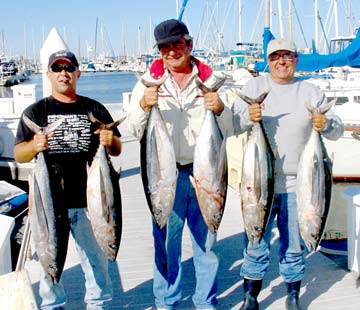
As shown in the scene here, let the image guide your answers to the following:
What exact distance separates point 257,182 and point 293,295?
99 centimetres

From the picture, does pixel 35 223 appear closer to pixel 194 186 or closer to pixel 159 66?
pixel 194 186

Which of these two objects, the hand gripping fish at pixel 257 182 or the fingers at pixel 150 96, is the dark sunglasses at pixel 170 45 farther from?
the hand gripping fish at pixel 257 182

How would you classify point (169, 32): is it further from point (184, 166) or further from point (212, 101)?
point (184, 166)

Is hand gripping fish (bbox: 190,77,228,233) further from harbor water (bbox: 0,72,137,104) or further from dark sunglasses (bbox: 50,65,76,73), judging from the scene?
harbor water (bbox: 0,72,137,104)

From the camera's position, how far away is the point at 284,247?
3387 mm

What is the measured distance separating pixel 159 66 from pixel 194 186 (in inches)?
32.0

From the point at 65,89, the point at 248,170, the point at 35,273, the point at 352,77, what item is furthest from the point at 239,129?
the point at 352,77

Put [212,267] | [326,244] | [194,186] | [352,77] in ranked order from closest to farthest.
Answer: [194,186] < [212,267] < [326,244] < [352,77]

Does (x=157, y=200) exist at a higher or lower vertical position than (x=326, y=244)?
higher

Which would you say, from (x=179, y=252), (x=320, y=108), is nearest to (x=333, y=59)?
(x=320, y=108)

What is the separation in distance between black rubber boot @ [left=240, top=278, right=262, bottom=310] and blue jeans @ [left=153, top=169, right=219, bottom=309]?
0.25 m

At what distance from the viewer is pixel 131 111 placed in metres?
3.13

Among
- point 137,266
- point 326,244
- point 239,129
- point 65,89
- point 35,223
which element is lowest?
point 326,244

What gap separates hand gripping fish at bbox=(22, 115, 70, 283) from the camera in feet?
9.25
